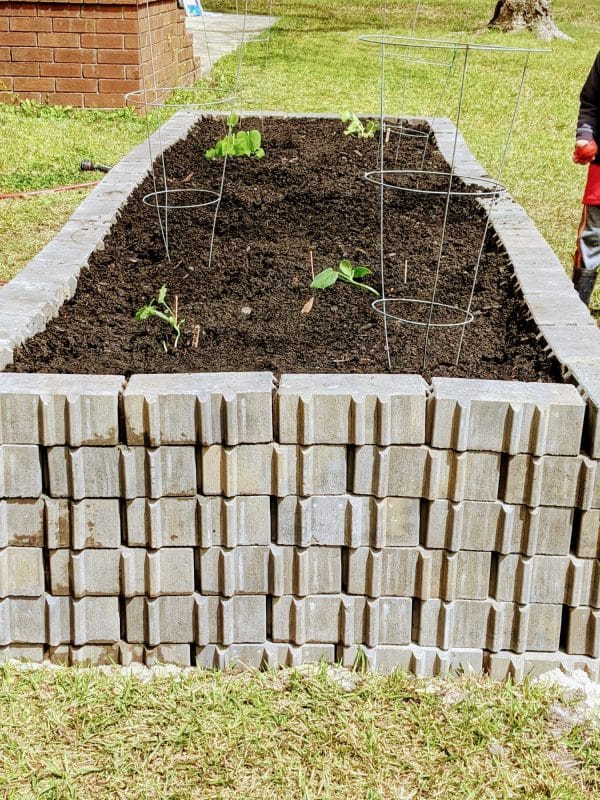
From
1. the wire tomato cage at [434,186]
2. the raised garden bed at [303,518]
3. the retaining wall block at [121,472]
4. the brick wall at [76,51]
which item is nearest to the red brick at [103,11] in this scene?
the brick wall at [76,51]

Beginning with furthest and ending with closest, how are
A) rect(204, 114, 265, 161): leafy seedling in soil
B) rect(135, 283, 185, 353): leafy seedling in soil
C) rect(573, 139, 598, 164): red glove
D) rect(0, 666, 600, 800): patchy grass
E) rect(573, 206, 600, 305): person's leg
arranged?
rect(204, 114, 265, 161): leafy seedling in soil < rect(573, 206, 600, 305): person's leg < rect(573, 139, 598, 164): red glove < rect(135, 283, 185, 353): leafy seedling in soil < rect(0, 666, 600, 800): patchy grass

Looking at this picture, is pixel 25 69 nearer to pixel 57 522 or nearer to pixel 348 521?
pixel 57 522

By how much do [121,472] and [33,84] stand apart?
834 centimetres

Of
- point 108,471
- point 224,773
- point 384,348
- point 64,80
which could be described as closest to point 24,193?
point 64,80

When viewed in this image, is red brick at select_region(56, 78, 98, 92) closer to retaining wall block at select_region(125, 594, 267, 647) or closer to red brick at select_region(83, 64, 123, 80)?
red brick at select_region(83, 64, 123, 80)

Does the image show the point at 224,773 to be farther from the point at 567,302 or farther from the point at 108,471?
the point at 567,302

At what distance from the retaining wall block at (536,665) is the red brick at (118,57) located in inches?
327

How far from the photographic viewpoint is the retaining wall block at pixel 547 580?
2.31 meters

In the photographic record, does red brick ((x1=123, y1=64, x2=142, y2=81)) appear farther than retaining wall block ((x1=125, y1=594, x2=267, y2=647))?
Yes

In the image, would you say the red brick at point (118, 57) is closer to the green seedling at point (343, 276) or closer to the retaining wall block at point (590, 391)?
the green seedling at point (343, 276)

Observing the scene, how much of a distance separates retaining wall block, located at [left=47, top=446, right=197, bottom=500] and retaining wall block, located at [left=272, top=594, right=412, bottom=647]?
0.39m

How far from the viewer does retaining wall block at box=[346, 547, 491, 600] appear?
231 cm

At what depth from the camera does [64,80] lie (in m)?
9.52

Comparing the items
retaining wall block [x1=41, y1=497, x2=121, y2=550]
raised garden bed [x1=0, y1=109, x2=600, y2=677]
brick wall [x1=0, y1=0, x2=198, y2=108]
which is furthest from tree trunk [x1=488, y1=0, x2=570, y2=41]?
retaining wall block [x1=41, y1=497, x2=121, y2=550]
